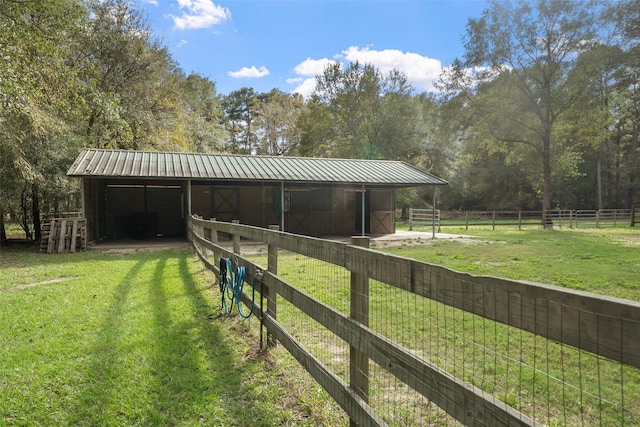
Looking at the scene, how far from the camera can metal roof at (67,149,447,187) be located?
1289cm

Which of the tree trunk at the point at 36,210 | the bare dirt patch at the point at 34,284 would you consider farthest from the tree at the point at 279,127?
the bare dirt patch at the point at 34,284

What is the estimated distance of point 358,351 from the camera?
208 centimetres

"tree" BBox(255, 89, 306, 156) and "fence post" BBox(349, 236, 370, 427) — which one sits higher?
"tree" BBox(255, 89, 306, 156)

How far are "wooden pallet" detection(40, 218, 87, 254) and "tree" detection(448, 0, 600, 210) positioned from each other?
24.0 m

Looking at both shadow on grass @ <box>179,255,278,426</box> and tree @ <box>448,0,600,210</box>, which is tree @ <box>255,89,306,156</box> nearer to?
tree @ <box>448,0,600,210</box>

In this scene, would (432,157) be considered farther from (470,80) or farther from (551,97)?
(551,97)

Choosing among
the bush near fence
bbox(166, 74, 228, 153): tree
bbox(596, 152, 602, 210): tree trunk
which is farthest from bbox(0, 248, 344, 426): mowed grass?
bbox(596, 152, 602, 210): tree trunk

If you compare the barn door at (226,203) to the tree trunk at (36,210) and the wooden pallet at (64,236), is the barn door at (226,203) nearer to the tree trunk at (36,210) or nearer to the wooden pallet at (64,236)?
the wooden pallet at (64,236)

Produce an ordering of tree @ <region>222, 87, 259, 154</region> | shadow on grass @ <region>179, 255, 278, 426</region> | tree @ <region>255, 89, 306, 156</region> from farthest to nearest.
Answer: tree @ <region>222, 87, 259, 154</region> → tree @ <region>255, 89, 306, 156</region> → shadow on grass @ <region>179, 255, 278, 426</region>

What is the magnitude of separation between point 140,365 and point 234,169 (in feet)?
39.6

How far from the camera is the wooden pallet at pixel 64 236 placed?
451 inches

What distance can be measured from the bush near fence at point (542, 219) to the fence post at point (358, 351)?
15391 millimetres

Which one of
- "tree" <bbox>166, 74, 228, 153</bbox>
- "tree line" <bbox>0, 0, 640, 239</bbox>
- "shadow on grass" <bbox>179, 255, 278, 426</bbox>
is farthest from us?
"tree" <bbox>166, 74, 228, 153</bbox>

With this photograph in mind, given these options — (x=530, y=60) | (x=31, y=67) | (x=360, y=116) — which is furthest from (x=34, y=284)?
(x=360, y=116)
